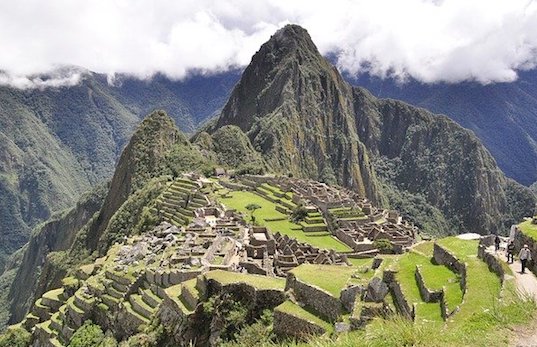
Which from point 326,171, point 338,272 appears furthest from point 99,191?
point 338,272

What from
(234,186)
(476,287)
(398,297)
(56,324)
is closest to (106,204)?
(234,186)

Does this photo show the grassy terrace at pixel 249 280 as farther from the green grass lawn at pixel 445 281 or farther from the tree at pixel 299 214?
the tree at pixel 299 214

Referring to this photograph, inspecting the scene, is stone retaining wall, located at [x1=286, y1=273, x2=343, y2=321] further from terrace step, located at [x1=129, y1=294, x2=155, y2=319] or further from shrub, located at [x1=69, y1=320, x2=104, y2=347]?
shrub, located at [x1=69, y1=320, x2=104, y2=347]

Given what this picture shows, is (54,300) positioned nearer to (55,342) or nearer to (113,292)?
(55,342)

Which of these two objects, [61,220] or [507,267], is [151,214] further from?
[61,220]

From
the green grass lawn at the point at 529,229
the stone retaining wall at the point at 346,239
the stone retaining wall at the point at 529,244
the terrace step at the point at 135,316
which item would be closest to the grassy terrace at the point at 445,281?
the stone retaining wall at the point at 529,244

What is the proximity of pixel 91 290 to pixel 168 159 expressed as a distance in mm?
84978

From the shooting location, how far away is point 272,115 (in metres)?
191

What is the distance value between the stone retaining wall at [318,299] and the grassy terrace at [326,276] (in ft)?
0.68

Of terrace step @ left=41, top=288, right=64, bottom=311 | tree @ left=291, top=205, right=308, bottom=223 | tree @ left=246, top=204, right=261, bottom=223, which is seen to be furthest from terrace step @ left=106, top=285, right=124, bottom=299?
tree @ left=291, top=205, right=308, bottom=223

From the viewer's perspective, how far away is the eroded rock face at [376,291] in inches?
618

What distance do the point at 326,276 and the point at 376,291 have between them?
346cm

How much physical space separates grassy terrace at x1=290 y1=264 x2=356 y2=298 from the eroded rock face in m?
1.18

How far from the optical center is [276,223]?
219ft
